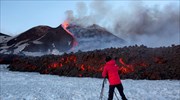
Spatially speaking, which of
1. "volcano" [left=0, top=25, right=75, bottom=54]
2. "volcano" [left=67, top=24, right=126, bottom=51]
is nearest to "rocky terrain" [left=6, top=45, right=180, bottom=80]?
"volcano" [left=67, top=24, right=126, bottom=51]

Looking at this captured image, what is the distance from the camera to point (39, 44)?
210 ft

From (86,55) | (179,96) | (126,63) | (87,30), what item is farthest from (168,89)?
(87,30)

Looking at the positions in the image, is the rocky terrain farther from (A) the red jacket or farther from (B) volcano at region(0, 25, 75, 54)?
(B) volcano at region(0, 25, 75, 54)

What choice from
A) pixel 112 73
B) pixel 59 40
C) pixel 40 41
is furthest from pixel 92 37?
pixel 112 73

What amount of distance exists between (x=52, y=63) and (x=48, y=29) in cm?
4070

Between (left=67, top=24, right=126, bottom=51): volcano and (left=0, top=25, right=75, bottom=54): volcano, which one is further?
(left=0, top=25, right=75, bottom=54): volcano

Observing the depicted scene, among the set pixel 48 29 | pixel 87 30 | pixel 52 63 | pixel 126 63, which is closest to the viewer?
pixel 126 63

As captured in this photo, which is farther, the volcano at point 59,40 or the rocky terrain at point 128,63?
the volcano at point 59,40

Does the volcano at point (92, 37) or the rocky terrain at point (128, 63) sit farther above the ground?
the volcano at point (92, 37)

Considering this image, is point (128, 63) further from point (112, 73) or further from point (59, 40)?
point (59, 40)

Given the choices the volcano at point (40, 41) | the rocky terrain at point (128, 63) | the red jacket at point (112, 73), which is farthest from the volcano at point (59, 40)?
the red jacket at point (112, 73)

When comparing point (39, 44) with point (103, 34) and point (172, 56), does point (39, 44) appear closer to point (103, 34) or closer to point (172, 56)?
point (103, 34)

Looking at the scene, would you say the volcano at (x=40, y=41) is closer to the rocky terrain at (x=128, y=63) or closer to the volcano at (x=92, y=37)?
the volcano at (x=92, y=37)

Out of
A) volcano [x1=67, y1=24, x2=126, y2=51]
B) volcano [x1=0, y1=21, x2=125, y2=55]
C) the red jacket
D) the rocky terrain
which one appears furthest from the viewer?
volcano [x1=0, y1=21, x2=125, y2=55]
